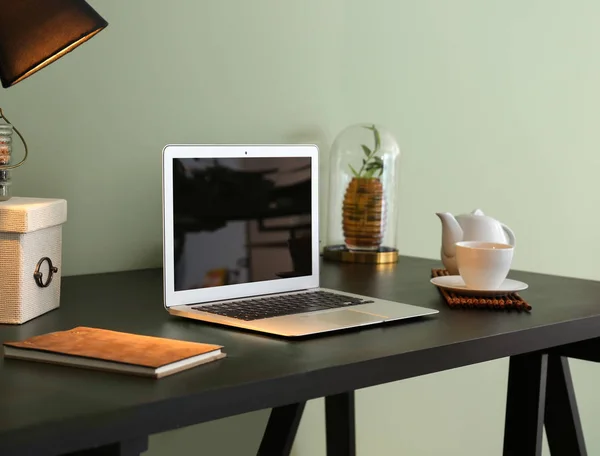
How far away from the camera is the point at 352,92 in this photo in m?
1.85

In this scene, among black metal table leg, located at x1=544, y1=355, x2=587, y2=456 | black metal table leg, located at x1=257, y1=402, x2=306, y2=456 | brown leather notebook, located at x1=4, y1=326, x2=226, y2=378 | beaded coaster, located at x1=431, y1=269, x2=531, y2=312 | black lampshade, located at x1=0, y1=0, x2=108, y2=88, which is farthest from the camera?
black metal table leg, located at x1=257, y1=402, x2=306, y2=456

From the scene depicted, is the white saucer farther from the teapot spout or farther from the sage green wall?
Result: the sage green wall

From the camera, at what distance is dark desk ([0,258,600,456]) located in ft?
2.36

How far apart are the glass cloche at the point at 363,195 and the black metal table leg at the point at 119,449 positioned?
37.7 inches

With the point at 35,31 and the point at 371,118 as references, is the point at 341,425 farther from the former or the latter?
the point at 35,31

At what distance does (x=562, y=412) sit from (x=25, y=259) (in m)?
0.88

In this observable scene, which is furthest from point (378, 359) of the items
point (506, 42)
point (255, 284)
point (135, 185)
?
point (506, 42)

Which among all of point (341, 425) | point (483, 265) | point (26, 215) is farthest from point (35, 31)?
point (341, 425)

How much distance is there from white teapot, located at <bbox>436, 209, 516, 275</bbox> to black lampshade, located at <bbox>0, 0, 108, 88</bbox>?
2.27ft

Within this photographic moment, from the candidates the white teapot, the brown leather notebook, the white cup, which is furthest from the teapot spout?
the brown leather notebook

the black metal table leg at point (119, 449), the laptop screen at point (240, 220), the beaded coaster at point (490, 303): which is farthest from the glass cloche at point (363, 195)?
the black metal table leg at point (119, 449)

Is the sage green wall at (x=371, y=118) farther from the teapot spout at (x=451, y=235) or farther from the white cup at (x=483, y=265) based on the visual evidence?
the white cup at (x=483, y=265)

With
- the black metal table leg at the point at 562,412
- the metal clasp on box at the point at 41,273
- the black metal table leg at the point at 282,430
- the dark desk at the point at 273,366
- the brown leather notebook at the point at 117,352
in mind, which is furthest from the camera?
the black metal table leg at the point at 282,430

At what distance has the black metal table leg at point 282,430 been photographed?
157 cm
